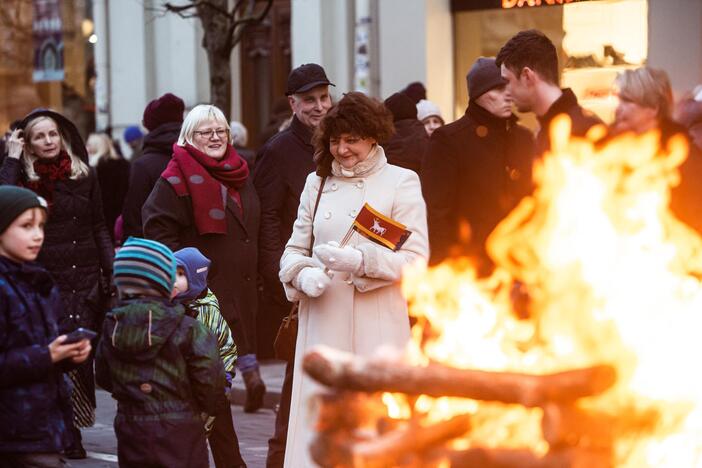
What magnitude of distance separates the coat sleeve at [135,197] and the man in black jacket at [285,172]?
4.15ft

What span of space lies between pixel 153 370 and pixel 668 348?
227 cm

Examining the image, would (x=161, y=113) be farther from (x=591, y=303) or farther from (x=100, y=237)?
(x=591, y=303)

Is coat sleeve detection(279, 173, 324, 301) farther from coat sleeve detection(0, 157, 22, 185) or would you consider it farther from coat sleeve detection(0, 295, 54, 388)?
coat sleeve detection(0, 157, 22, 185)

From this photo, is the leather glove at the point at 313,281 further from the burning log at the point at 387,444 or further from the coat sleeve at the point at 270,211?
the burning log at the point at 387,444

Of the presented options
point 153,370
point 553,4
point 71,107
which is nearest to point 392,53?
point 553,4

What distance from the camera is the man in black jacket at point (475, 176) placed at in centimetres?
824

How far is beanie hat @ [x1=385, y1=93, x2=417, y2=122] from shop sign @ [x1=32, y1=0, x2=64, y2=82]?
14.5 m

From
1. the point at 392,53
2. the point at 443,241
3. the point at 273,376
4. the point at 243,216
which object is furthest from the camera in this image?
the point at 392,53

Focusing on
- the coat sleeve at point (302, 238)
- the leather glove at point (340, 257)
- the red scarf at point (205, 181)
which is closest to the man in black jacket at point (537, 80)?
the leather glove at point (340, 257)

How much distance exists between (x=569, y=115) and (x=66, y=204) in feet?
13.8

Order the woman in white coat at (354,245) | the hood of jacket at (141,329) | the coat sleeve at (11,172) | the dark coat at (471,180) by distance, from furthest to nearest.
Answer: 1. the coat sleeve at (11,172)
2. the dark coat at (471,180)
3. the woman in white coat at (354,245)
4. the hood of jacket at (141,329)

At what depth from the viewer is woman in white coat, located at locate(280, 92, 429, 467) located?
293 inches

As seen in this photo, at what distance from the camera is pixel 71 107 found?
24.3m

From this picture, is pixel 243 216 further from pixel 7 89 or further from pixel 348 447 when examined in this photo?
pixel 7 89
